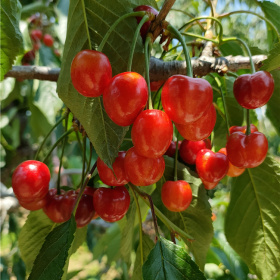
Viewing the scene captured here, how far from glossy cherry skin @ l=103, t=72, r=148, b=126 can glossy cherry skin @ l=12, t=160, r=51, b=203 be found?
416mm

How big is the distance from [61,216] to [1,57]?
0.46 meters

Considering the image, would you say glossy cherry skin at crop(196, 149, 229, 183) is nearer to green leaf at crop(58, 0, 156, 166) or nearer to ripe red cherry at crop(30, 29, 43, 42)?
green leaf at crop(58, 0, 156, 166)

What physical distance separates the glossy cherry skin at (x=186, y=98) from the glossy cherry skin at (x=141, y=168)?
4.3 inches

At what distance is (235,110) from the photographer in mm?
1265

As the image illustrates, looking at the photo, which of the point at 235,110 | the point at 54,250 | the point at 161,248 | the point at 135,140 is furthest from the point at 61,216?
the point at 235,110

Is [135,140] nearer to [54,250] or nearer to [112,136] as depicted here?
[112,136]

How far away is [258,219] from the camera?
1134 mm

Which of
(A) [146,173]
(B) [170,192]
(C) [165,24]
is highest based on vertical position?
(C) [165,24]

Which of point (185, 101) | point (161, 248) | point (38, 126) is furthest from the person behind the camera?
point (38, 126)

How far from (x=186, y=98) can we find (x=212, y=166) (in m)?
0.37

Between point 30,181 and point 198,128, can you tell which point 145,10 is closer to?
point 198,128

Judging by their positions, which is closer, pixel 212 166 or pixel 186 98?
pixel 186 98

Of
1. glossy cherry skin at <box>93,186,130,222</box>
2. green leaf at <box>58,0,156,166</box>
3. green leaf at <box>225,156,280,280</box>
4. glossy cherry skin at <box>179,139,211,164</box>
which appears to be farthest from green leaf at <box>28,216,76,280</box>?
green leaf at <box>225,156,280,280</box>

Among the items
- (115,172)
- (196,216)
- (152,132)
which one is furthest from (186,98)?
(196,216)
